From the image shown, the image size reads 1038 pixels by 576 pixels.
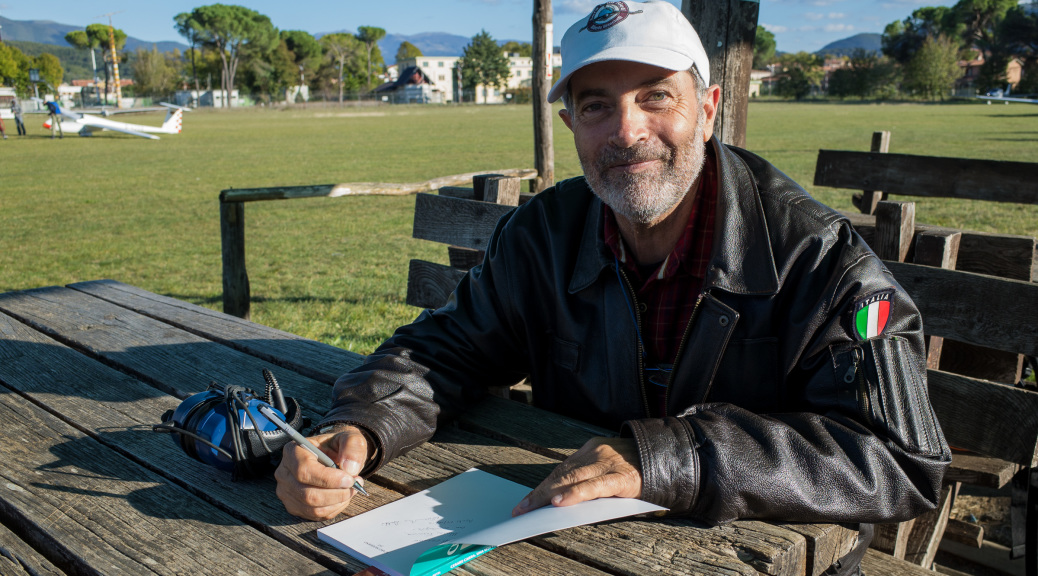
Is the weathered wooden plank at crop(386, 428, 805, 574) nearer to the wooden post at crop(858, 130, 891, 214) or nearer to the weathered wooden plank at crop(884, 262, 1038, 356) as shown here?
the weathered wooden plank at crop(884, 262, 1038, 356)

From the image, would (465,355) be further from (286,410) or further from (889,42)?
(889,42)

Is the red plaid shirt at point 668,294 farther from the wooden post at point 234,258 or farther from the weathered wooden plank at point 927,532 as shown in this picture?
the wooden post at point 234,258

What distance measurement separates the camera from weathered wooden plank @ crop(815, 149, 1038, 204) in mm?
4844

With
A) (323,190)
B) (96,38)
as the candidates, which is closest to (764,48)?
(96,38)

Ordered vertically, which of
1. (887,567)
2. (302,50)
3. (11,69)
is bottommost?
(887,567)

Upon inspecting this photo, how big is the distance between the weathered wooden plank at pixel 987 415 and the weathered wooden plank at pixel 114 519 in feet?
5.75

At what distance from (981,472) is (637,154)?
61.8 inches

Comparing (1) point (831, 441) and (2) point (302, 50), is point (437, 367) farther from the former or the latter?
(2) point (302, 50)

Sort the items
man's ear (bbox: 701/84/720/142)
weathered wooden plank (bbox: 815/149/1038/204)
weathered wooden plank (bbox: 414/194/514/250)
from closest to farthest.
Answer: man's ear (bbox: 701/84/720/142)
weathered wooden plank (bbox: 414/194/514/250)
weathered wooden plank (bbox: 815/149/1038/204)

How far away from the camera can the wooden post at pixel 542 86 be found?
749 centimetres

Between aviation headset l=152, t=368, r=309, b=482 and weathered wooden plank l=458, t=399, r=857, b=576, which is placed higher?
aviation headset l=152, t=368, r=309, b=482

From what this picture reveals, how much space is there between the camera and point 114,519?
4.92 feet

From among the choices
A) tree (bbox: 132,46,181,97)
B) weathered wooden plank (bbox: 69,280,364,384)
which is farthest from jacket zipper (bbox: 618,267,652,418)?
tree (bbox: 132,46,181,97)

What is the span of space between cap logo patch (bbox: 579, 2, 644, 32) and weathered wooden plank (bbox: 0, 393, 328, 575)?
1.33 m
